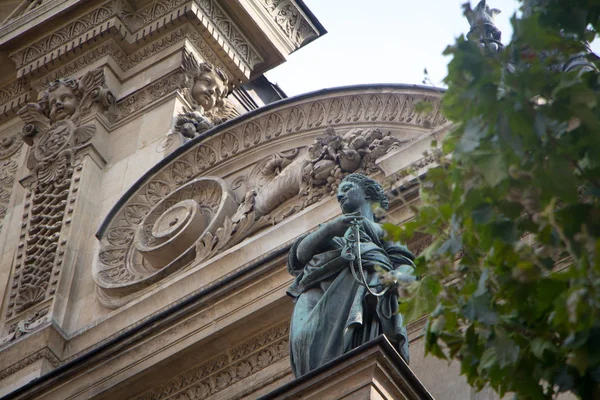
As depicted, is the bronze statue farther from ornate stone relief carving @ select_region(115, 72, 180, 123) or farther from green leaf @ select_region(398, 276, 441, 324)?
ornate stone relief carving @ select_region(115, 72, 180, 123)

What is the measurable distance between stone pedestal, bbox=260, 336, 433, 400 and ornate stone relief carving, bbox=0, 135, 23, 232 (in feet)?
30.2

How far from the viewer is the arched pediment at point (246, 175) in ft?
48.1

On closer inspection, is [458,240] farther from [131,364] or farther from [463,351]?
[131,364]

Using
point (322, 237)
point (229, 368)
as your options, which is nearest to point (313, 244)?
point (322, 237)

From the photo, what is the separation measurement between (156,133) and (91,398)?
13.6ft

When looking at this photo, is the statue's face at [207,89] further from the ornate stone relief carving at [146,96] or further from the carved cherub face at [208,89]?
the ornate stone relief carving at [146,96]

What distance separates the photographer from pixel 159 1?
1895cm

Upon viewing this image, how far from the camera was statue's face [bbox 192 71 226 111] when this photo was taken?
700 inches

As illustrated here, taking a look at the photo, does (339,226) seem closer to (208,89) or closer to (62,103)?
(208,89)

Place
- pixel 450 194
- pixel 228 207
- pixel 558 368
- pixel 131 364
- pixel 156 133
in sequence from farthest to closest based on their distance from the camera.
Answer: pixel 156 133 → pixel 228 207 → pixel 131 364 → pixel 450 194 → pixel 558 368

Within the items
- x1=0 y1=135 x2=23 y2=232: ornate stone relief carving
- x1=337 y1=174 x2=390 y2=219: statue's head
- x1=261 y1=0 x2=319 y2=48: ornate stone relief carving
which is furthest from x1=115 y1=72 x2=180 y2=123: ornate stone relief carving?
x1=337 y1=174 x2=390 y2=219: statue's head

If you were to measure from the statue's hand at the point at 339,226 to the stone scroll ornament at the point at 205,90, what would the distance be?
644 centimetres

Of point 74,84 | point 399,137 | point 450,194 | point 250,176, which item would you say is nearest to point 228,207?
point 250,176

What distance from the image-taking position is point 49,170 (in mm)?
17578
